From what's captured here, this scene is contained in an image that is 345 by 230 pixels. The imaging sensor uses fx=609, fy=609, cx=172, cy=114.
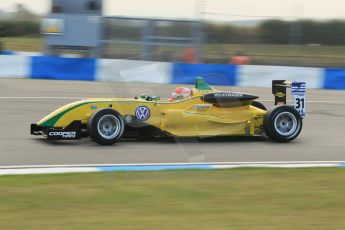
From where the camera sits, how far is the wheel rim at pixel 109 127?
787 cm

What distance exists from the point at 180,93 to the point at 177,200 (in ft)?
11.1

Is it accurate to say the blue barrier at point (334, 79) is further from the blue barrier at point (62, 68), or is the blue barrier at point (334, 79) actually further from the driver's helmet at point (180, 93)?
the driver's helmet at point (180, 93)

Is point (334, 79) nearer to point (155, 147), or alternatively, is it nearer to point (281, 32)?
point (281, 32)

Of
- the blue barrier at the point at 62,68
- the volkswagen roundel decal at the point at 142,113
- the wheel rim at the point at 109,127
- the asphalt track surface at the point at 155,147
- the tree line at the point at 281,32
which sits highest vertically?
the tree line at the point at 281,32

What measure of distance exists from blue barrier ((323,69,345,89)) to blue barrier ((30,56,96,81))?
687 cm

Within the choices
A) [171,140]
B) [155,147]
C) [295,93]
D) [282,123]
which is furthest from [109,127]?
[295,93]

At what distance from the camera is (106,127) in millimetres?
7938

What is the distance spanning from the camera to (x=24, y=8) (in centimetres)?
2658

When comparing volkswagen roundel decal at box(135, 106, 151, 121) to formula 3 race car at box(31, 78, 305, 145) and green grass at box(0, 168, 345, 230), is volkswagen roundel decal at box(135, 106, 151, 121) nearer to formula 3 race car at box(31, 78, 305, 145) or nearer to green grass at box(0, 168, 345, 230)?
formula 3 race car at box(31, 78, 305, 145)

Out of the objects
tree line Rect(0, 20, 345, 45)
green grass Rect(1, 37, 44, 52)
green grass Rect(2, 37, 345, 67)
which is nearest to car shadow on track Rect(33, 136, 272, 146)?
green grass Rect(2, 37, 345, 67)

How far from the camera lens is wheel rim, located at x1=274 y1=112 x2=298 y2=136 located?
8625 millimetres

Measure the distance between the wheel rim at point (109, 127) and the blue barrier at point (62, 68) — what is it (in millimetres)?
9851

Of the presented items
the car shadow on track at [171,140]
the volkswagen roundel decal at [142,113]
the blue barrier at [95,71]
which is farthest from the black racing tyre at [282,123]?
the blue barrier at [95,71]

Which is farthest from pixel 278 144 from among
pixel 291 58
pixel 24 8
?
pixel 24 8
